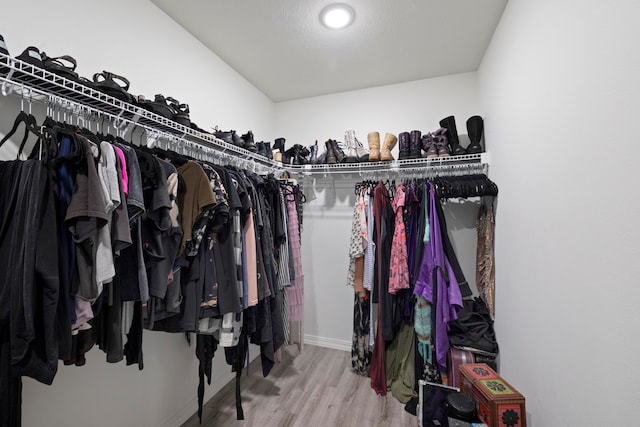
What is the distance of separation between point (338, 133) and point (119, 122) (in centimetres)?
200

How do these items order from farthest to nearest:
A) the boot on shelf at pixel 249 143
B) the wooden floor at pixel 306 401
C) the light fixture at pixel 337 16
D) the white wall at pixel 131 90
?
the boot on shelf at pixel 249 143
the wooden floor at pixel 306 401
the light fixture at pixel 337 16
the white wall at pixel 131 90

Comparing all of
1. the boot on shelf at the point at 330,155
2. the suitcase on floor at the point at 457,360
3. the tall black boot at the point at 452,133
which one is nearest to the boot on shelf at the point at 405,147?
the tall black boot at the point at 452,133

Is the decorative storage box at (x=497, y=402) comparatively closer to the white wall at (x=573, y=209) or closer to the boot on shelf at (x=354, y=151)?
the white wall at (x=573, y=209)

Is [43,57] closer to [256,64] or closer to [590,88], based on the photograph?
[256,64]

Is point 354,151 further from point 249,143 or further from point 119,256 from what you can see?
point 119,256

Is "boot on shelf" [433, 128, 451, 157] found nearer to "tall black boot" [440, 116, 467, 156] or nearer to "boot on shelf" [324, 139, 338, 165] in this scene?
"tall black boot" [440, 116, 467, 156]

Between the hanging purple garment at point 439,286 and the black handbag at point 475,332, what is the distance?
0.10m

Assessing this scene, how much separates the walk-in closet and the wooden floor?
2cm

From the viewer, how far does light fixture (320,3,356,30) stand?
1.66 m

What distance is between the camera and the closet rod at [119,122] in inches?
38.6

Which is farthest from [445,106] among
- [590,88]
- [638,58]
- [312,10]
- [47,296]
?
[47,296]

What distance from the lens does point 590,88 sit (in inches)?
33.9

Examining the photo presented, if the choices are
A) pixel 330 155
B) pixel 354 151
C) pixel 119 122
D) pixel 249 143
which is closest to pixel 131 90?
pixel 119 122

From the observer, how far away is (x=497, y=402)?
1255mm
